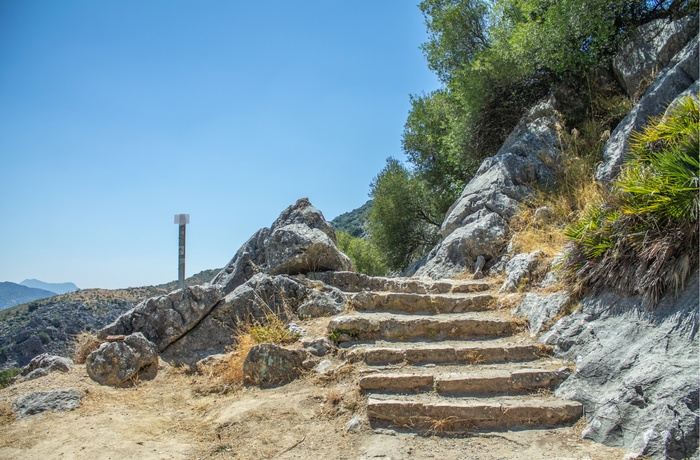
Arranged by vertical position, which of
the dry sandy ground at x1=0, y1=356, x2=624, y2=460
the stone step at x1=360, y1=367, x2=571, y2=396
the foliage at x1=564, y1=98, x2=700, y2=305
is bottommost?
the dry sandy ground at x1=0, y1=356, x2=624, y2=460

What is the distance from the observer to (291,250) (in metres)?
9.15

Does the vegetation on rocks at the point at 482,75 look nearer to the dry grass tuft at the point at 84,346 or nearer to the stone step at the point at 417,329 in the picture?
the stone step at the point at 417,329

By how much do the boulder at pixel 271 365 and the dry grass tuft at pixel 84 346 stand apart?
2628 millimetres

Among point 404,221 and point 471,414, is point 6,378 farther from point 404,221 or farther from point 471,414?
point 404,221

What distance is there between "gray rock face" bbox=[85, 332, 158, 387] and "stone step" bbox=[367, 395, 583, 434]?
3.55 meters

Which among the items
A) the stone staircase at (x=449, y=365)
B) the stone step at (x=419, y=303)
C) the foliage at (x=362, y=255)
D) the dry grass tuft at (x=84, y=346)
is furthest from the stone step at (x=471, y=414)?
the foliage at (x=362, y=255)

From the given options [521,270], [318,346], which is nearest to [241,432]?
[318,346]

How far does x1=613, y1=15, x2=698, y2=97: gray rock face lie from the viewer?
9.72m

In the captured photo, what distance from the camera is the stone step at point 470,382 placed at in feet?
17.2

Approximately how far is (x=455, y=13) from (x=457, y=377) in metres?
12.3

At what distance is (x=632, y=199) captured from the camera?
5.40 m

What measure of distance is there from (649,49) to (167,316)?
36.3ft

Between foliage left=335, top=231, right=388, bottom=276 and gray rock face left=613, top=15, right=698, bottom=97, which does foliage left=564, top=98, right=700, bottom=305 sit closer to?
gray rock face left=613, top=15, right=698, bottom=97

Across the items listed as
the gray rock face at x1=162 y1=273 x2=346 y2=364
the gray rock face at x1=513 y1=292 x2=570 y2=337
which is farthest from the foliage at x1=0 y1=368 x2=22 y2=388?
the gray rock face at x1=513 y1=292 x2=570 y2=337
